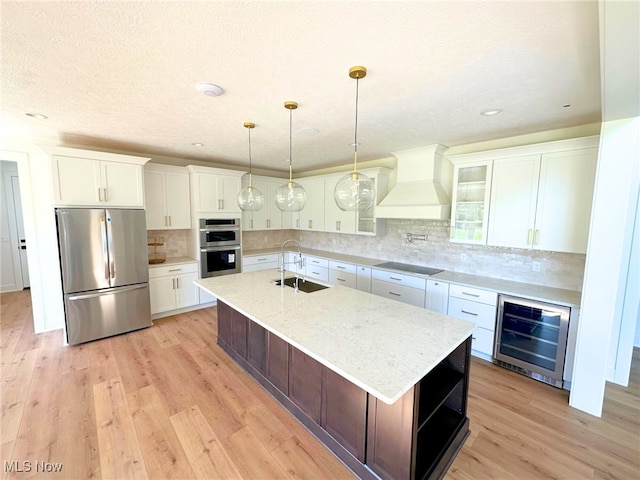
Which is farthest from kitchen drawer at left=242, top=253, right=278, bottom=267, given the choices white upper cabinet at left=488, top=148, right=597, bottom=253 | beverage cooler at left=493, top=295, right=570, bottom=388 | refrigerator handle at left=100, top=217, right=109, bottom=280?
beverage cooler at left=493, top=295, right=570, bottom=388

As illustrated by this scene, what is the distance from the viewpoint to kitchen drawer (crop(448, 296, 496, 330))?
9.67 feet

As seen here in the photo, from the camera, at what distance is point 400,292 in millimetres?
3754

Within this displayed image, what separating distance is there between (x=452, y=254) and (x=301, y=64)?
314cm

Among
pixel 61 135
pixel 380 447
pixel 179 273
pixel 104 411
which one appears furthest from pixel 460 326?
pixel 61 135

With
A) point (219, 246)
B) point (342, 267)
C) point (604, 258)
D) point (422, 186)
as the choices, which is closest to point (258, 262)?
point (219, 246)

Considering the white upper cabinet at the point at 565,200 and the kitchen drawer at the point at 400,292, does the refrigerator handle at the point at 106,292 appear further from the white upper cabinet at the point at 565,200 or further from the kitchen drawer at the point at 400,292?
the white upper cabinet at the point at 565,200

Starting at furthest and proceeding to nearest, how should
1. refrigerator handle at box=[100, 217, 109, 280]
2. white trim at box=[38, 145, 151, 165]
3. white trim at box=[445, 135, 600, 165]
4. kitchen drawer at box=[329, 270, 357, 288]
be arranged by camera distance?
kitchen drawer at box=[329, 270, 357, 288] → refrigerator handle at box=[100, 217, 109, 280] → white trim at box=[38, 145, 151, 165] → white trim at box=[445, 135, 600, 165]

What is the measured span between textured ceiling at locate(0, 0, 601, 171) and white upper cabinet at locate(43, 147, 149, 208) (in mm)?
427

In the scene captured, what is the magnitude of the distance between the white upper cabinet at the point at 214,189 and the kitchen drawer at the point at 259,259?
0.89m

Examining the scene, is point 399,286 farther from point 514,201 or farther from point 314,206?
point 314,206

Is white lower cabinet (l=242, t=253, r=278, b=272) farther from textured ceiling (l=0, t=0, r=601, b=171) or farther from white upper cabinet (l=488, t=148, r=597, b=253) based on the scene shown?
white upper cabinet (l=488, t=148, r=597, b=253)

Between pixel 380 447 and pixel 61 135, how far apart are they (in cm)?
452

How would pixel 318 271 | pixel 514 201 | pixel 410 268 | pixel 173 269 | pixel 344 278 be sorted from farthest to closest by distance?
pixel 318 271, pixel 344 278, pixel 173 269, pixel 410 268, pixel 514 201

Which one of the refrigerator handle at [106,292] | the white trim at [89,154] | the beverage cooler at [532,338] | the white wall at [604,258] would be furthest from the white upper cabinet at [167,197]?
the white wall at [604,258]
